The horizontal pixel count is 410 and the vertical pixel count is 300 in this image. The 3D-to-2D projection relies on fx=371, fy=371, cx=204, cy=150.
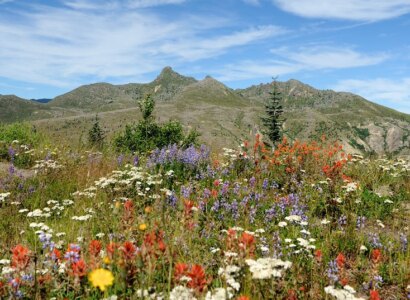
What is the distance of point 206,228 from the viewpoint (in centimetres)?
602

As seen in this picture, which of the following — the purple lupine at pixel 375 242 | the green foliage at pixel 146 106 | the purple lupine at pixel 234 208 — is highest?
the green foliage at pixel 146 106

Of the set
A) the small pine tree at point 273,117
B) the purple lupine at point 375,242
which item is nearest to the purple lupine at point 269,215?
the purple lupine at point 375,242

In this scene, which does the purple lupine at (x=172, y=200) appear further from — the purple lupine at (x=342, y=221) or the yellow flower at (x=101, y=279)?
the yellow flower at (x=101, y=279)

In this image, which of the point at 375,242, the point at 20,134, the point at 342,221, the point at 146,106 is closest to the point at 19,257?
the point at 375,242

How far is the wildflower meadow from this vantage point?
10.7 feet

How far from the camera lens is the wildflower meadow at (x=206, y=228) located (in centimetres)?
325

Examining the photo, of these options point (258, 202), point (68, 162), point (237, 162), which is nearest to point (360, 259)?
point (258, 202)

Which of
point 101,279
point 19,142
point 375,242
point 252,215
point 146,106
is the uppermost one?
point 146,106

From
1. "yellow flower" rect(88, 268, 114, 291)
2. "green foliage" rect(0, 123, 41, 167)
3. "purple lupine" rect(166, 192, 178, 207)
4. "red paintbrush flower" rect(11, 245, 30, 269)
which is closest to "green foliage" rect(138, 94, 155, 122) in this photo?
"green foliage" rect(0, 123, 41, 167)

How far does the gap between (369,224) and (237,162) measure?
3.91 m

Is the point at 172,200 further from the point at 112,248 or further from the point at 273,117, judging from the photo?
the point at 273,117

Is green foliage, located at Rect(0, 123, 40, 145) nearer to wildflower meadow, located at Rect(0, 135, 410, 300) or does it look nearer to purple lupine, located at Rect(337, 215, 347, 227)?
wildflower meadow, located at Rect(0, 135, 410, 300)

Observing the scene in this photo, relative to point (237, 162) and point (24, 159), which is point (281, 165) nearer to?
point (237, 162)

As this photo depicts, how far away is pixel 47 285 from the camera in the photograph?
12.0 ft
